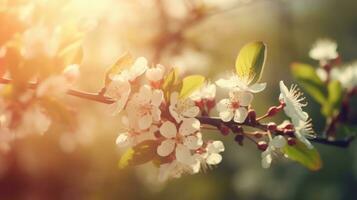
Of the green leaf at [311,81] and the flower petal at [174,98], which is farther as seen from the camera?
the green leaf at [311,81]

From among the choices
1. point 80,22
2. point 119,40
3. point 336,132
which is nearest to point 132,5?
point 119,40

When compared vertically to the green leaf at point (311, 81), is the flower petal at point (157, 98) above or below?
above

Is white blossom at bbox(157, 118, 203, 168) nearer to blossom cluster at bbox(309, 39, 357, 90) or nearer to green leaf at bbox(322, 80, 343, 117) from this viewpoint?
green leaf at bbox(322, 80, 343, 117)

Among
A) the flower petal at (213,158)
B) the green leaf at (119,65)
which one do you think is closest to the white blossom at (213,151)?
the flower petal at (213,158)

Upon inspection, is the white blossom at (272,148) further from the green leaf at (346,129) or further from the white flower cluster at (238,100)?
the green leaf at (346,129)

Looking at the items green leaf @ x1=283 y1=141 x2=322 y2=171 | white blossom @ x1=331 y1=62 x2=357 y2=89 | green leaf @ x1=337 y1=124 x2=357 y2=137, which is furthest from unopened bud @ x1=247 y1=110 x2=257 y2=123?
white blossom @ x1=331 y1=62 x2=357 y2=89

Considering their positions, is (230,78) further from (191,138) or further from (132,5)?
(132,5)
